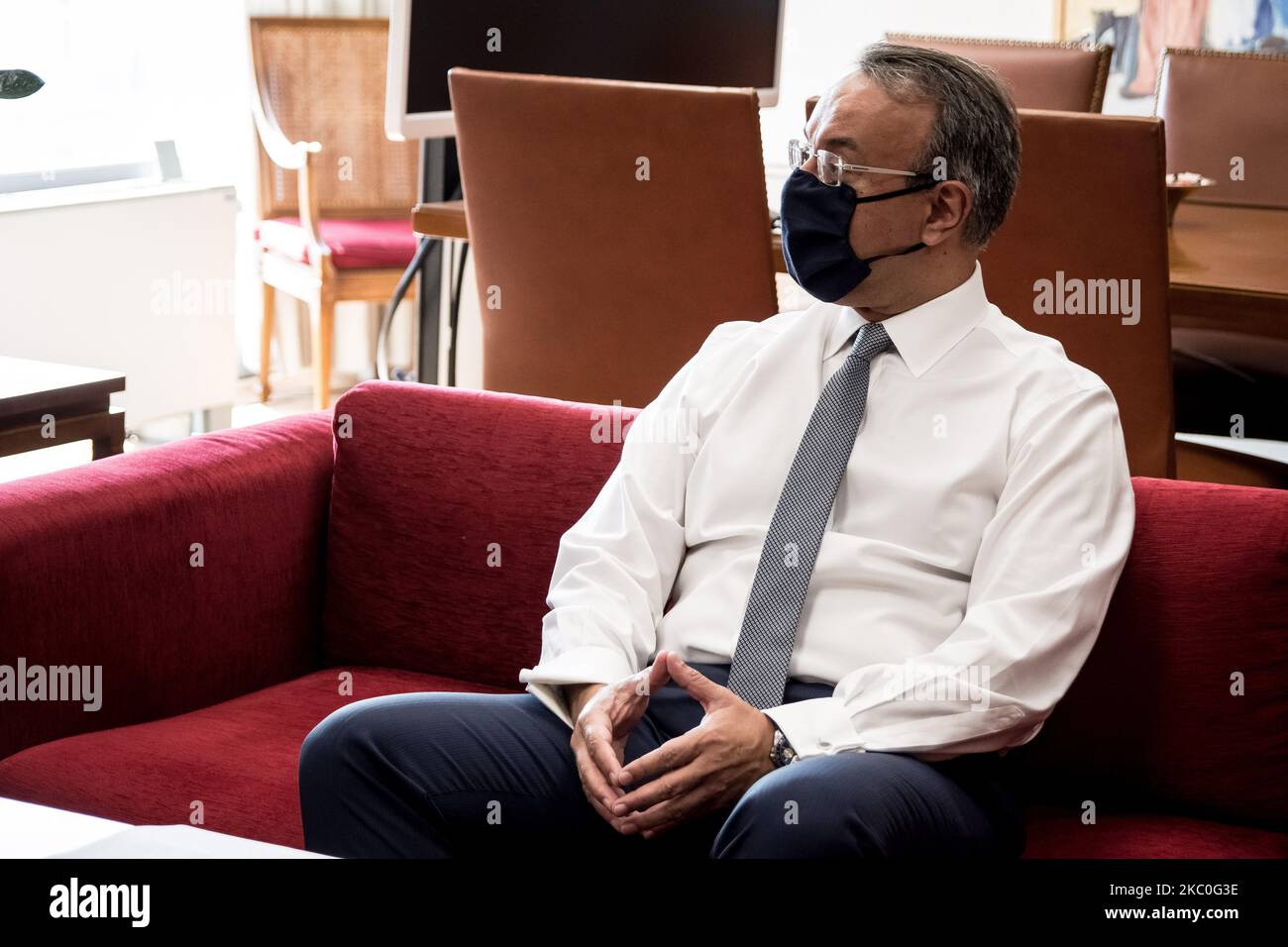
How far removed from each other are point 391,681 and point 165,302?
2490 mm

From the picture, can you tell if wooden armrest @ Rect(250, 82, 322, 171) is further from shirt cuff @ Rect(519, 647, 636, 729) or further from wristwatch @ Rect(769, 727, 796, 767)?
wristwatch @ Rect(769, 727, 796, 767)

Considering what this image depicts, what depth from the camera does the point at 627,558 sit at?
1.60 m

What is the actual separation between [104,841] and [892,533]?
0.80 metres

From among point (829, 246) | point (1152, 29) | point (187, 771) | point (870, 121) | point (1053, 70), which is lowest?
point (187, 771)

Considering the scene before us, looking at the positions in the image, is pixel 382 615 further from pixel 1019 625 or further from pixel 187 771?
pixel 1019 625

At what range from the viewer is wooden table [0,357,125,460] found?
7.34 ft

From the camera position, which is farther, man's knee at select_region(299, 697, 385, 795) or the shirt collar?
the shirt collar

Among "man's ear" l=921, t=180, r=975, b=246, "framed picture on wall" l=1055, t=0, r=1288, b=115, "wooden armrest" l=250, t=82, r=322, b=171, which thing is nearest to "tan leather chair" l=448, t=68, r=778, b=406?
"man's ear" l=921, t=180, r=975, b=246

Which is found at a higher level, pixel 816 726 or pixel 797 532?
pixel 797 532

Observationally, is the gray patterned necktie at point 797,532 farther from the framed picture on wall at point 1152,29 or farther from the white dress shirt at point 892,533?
the framed picture on wall at point 1152,29

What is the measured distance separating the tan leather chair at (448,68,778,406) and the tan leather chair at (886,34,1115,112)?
137cm

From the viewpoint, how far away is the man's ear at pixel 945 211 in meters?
1.58

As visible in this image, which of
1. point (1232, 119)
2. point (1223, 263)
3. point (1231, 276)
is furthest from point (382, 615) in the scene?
point (1232, 119)
